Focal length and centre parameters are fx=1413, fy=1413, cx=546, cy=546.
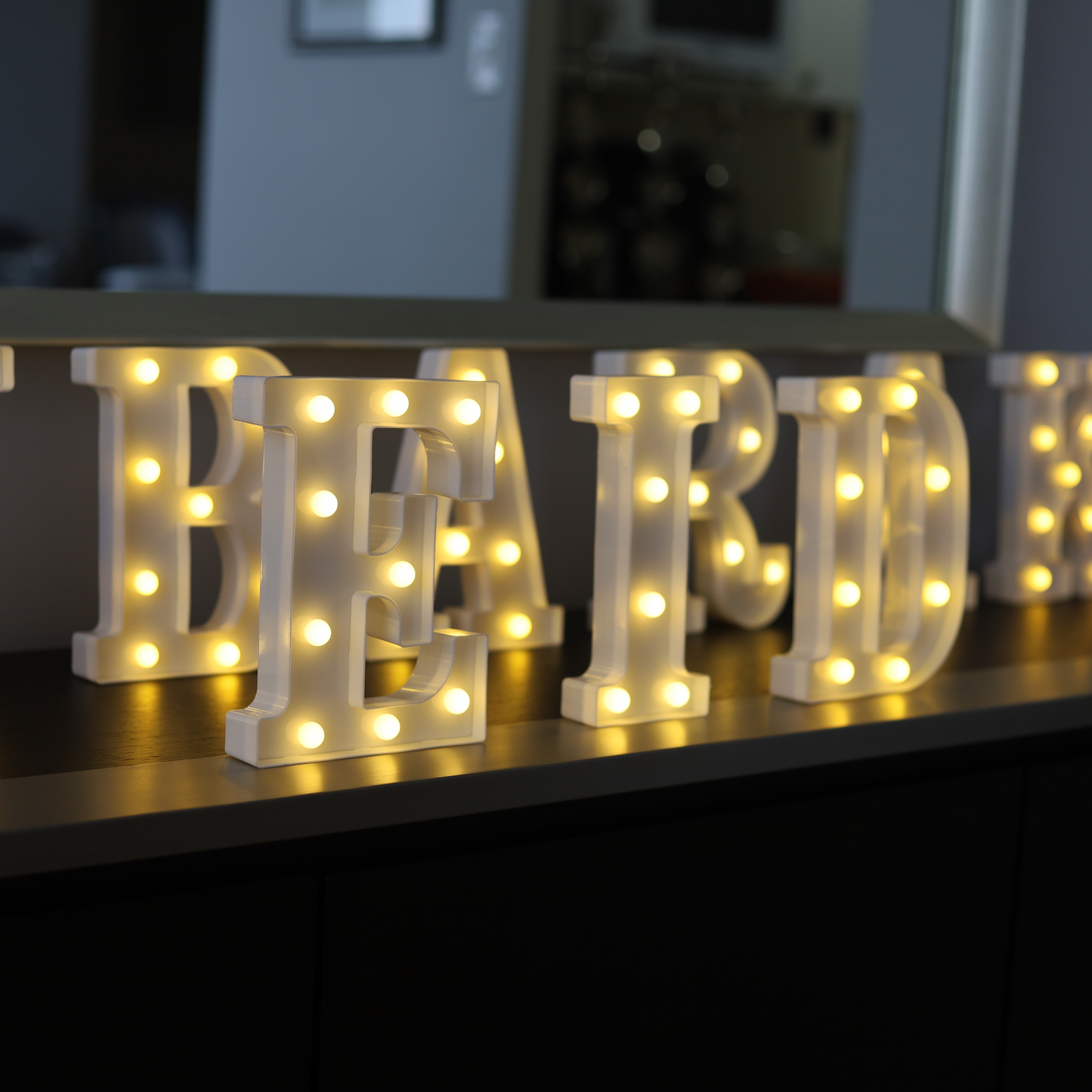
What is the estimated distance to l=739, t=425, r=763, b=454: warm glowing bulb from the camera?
1280 mm

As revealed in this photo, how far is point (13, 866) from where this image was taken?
0.71 m

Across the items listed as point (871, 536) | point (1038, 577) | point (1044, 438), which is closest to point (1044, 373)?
point (1044, 438)

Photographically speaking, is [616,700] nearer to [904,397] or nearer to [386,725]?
[386,725]

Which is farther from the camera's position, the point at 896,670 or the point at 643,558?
the point at 896,670

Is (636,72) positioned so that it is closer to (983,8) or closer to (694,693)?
(983,8)

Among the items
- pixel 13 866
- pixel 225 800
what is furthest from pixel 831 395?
pixel 13 866

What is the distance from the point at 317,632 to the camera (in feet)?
2.84

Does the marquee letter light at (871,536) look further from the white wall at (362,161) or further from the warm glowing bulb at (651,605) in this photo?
the white wall at (362,161)

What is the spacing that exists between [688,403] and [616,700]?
0.21 m

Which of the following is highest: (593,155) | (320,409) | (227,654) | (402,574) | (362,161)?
(593,155)

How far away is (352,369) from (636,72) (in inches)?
124

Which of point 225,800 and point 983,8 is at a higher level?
point 983,8

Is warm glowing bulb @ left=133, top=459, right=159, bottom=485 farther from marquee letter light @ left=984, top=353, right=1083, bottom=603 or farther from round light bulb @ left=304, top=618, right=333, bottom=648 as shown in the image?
marquee letter light @ left=984, top=353, right=1083, bottom=603

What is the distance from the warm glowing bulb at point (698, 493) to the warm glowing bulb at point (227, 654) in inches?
16.9
